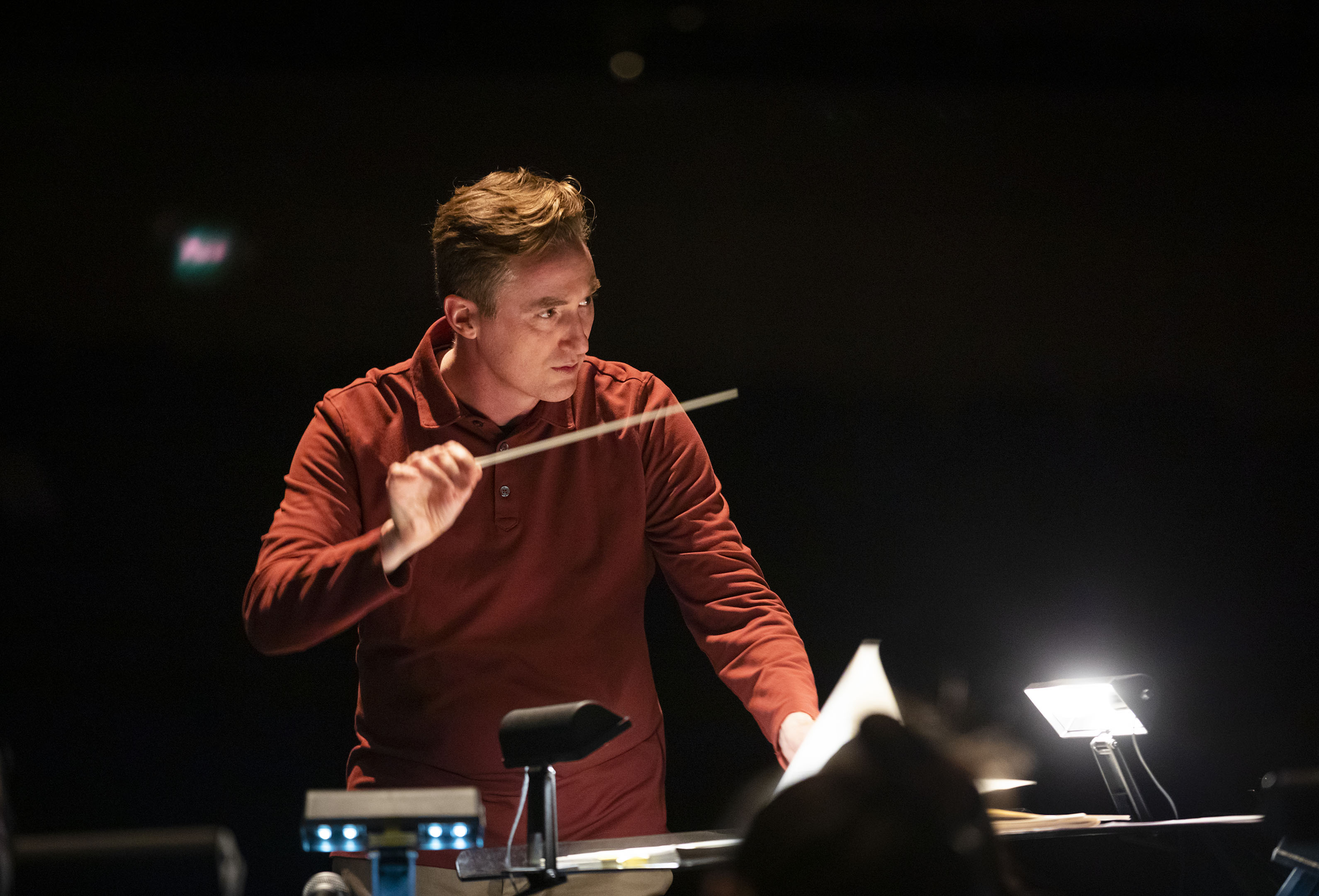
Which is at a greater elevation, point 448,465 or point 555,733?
point 448,465

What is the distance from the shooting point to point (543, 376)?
188 cm

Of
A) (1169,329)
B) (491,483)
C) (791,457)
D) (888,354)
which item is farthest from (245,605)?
(1169,329)

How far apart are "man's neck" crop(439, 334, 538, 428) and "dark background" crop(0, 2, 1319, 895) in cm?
67

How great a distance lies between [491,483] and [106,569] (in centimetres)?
118

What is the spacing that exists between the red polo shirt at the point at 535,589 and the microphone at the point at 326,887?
474mm

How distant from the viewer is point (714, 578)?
189cm

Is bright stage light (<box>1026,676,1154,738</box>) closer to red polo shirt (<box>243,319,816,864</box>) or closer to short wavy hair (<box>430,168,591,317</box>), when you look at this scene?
red polo shirt (<box>243,319,816,864</box>)

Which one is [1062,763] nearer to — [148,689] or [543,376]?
[543,376]

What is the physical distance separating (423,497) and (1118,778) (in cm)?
110

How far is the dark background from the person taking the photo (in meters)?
2.55

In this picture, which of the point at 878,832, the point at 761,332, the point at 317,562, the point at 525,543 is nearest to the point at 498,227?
the point at 525,543

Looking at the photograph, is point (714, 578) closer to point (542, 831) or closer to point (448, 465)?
point (448, 465)

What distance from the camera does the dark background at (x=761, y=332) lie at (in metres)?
2.55

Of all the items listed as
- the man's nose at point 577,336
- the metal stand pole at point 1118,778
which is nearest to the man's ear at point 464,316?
the man's nose at point 577,336
